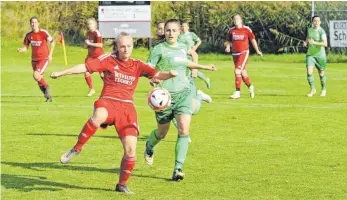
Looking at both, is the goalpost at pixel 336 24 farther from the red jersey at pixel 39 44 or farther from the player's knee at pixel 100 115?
the player's knee at pixel 100 115

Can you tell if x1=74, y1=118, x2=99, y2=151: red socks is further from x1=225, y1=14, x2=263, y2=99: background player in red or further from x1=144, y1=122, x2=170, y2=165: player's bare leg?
x1=225, y1=14, x2=263, y2=99: background player in red

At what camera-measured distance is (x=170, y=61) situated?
37.7 feet

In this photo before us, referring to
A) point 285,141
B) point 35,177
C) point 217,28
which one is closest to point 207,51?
point 217,28

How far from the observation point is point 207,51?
46906 mm

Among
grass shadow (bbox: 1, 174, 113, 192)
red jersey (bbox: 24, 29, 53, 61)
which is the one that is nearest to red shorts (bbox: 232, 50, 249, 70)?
red jersey (bbox: 24, 29, 53, 61)

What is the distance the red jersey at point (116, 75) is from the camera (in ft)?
33.3

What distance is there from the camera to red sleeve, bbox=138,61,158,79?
10398mm

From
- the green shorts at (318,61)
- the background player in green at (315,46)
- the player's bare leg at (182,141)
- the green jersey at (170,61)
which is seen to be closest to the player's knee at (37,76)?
the background player in green at (315,46)

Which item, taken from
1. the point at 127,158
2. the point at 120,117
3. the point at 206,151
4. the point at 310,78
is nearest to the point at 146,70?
the point at 120,117

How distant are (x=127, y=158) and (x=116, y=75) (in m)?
1.04

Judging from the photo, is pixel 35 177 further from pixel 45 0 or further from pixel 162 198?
pixel 45 0

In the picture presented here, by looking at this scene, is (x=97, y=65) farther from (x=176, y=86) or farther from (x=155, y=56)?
(x=176, y=86)

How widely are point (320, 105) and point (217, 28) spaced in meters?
26.6

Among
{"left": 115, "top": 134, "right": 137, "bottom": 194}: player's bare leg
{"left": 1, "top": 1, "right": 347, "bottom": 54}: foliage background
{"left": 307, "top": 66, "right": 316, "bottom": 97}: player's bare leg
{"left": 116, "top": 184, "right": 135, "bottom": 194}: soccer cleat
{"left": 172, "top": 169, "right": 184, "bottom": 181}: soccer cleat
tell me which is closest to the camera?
{"left": 115, "top": 134, "right": 137, "bottom": 194}: player's bare leg
